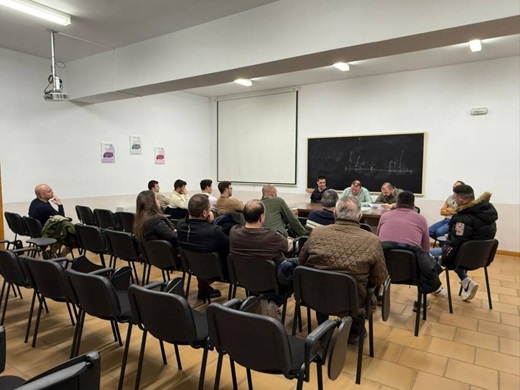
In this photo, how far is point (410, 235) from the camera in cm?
292

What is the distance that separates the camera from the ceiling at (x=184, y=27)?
3.10m

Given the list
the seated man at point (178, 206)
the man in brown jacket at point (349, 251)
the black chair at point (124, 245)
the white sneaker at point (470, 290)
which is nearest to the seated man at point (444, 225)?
the white sneaker at point (470, 290)

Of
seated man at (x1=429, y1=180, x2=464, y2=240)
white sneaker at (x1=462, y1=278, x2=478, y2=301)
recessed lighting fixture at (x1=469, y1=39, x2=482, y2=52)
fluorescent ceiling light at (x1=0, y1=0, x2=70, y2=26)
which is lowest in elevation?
white sneaker at (x1=462, y1=278, x2=478, y2=301)

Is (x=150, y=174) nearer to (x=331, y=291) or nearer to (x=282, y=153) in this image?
(x=282, y=153)

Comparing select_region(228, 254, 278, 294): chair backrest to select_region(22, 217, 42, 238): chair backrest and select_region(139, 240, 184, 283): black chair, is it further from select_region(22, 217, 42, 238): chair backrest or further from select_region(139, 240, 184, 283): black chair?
select_region(22, 217, 42, 238): chair backrest

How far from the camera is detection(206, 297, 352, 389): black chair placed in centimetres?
152

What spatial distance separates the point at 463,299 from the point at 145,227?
339 cm

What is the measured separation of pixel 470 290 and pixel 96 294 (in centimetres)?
354

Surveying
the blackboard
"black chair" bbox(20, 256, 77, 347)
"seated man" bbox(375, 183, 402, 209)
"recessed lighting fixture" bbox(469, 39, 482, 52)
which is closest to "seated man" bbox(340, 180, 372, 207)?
"seated man" bbox(375, 183, 402, 209)

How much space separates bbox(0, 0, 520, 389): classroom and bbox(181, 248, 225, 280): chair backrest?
1993 mm

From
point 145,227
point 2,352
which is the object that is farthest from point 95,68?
point 2,352

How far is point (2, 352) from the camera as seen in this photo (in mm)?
1520

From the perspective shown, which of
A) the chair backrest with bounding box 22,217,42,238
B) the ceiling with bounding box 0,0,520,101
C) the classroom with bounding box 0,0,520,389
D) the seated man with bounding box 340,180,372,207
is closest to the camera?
the ceiling with bounding box 0,0,520,101

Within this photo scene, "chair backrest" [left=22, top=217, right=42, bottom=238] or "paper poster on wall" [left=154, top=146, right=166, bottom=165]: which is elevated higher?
"paper poster on wall" [left=154, top=146, right=166, bottom=165]
